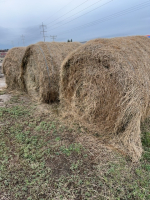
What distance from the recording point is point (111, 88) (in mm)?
3387

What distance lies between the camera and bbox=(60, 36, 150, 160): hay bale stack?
2.87 m

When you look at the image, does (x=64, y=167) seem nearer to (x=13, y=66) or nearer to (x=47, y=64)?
(x=47, y=64)

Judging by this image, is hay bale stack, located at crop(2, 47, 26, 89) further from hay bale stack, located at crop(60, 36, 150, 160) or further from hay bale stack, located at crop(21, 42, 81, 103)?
hay bale stack, located at crop(60, 36, 150, 160)

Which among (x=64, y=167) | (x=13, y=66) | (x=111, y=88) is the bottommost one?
(x=64, y=167)

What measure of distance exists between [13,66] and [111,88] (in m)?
5.45

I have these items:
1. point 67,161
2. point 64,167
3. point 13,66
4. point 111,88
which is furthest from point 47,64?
point 64,167

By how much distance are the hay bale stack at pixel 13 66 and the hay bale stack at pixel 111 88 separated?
11.7 ft

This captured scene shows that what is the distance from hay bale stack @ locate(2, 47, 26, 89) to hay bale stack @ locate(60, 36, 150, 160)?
3572mm

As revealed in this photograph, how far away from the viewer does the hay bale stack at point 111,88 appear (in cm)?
287

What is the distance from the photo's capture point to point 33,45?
5480mm

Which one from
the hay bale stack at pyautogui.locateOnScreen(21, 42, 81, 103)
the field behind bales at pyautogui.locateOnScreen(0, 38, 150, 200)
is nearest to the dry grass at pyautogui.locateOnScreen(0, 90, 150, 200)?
the field behind bales at pyautogui.locateOnScreen(0, 38, 150, 200)

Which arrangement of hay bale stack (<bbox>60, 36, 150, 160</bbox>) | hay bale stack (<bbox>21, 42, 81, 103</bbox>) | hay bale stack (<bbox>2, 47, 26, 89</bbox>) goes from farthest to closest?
hay bale stack (<bbox>2, 47, 26, 89</bbox>)
hay bale stack (<bbox>21, 42, 81, 103</bbox>)
hay bale stack (<bbox>60, 36, 150, 160</bbox>)

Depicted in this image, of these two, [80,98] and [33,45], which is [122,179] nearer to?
[80,98]

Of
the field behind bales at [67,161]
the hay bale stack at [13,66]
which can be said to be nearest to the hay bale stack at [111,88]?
the field behind bales at [67,161]
